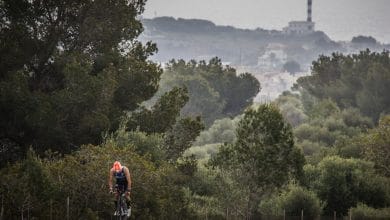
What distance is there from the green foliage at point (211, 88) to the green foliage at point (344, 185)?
65.0 meters

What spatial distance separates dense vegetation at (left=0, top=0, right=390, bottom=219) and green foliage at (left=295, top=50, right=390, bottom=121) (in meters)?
64.0

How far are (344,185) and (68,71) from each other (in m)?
21.8

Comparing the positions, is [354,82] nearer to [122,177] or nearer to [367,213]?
[367,213]

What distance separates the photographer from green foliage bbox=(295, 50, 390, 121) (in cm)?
12500

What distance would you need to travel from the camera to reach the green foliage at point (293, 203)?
2073 inches

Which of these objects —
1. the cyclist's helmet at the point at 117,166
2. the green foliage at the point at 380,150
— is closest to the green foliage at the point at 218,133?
the green foliage at the point at 380,150

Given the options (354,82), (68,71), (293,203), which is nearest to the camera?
(68,71)

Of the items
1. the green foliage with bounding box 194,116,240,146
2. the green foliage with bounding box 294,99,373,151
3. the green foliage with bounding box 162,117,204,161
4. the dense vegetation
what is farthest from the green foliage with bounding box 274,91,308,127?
the green foliage with bounding box 162,117,204,161

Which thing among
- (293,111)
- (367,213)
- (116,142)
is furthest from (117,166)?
(293,111)

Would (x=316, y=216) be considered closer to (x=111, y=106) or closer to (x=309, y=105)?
(x=111, y=106)

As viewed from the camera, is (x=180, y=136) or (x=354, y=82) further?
(x=354, y=82)

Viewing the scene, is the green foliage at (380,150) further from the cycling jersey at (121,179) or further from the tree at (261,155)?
the cycling jersey at (121,179)

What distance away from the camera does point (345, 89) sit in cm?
13038

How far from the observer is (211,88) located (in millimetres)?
128375
